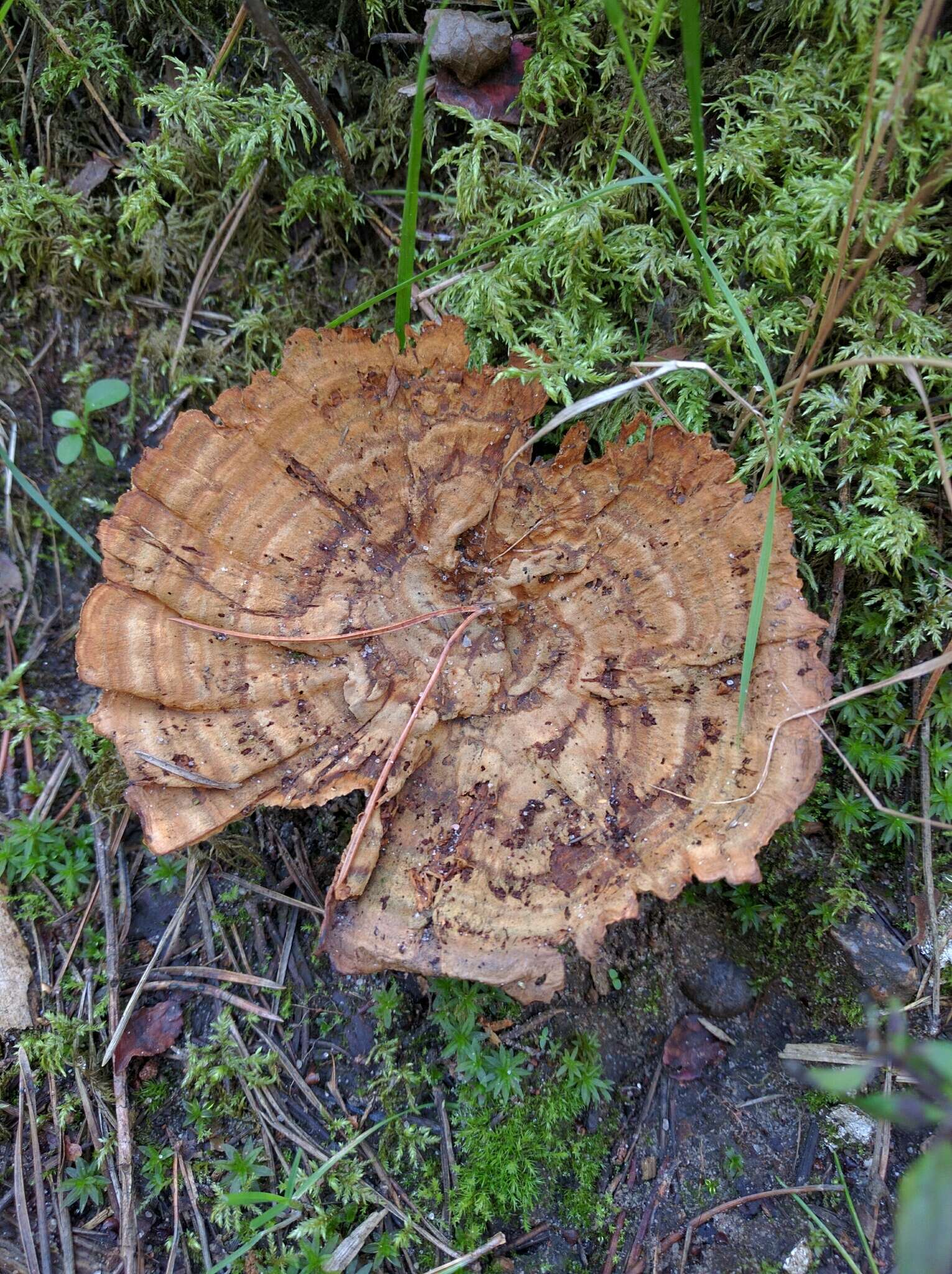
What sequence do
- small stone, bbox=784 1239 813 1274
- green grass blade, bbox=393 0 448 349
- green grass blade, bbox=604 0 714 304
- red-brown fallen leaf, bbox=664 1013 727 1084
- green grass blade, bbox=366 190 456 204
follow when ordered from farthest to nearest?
green grass blade, bbox=366 190 456 204 < red-brown fallen leaf, bbox=664 1013 727 1084 < small stone, bbox=784 1239 813 1274 < green grass blade, bbox=393 0 448 349 < green grass blade, bbox=604 0 714 304

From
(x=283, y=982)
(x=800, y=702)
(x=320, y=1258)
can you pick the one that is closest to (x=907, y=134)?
(x=800, y=702)

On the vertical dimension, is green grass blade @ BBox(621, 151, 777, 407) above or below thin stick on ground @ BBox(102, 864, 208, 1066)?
above

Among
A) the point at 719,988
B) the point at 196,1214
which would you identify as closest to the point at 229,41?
the point at 719,988

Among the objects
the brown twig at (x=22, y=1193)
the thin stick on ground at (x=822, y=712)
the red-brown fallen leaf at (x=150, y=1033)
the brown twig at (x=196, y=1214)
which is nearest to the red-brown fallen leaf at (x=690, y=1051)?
the thin stick on ground at (x=822, y=712)

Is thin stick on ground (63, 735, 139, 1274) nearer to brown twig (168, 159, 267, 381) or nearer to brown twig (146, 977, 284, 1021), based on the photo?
brown twig (146, 977, 284, 1021)

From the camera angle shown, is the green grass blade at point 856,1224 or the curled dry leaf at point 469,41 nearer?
the green grass blade at point 856,1224

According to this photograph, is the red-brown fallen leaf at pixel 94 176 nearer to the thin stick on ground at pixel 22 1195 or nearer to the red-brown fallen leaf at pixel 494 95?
the red-brown fallen leaf at pixel 494 95

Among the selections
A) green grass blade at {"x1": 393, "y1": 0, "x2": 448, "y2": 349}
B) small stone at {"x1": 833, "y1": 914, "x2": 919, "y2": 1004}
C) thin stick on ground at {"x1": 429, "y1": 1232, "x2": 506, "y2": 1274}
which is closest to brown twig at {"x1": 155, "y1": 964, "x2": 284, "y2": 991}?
thin stick on ground at {"x1": 429, "y1": 1232, "x2": 506, "y2": 1274}
